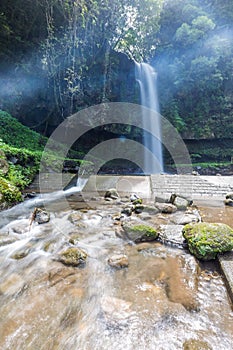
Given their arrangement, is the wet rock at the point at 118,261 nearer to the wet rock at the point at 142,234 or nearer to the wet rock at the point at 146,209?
the wet rock at the point at 142,234

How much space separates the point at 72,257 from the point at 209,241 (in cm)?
164

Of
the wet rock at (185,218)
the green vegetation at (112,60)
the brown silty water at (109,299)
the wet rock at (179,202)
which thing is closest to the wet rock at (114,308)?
the brown silty water at (109,299)

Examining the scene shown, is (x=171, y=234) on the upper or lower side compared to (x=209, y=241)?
lower

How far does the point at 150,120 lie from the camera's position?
49.4 ft

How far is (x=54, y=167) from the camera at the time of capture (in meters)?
7.79

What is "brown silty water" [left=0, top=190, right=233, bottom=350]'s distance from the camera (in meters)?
1.34

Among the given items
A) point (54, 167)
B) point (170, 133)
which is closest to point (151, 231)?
point (54, 167)

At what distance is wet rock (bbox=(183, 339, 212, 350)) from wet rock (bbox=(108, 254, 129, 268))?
1000 millimetres

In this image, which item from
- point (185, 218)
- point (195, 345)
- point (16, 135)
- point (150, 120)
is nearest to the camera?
point (195, 345)

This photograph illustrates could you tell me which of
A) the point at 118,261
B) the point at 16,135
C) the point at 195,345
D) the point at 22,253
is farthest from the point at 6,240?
the point at 16,135

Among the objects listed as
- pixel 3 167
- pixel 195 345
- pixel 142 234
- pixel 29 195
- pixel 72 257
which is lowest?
pixel 195 345

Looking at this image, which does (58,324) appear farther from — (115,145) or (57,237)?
(115,145)

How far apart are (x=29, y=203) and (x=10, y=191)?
52cm

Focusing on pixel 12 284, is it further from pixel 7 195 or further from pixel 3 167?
pixel 3 167
